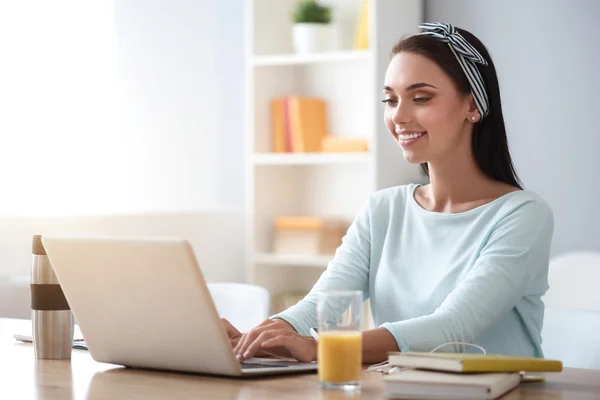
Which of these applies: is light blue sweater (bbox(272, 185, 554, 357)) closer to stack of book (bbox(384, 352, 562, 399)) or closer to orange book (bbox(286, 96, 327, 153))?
stack of book (bbox(384, 352, 562, 399))

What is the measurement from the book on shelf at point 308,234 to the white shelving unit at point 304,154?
5 centimetres

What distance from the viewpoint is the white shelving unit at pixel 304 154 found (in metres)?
3.91

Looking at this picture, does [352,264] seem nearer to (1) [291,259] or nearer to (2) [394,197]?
(2) [394,197]

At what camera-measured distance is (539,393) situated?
1.26 meters

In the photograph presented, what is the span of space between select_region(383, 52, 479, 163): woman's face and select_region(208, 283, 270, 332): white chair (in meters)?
0.57

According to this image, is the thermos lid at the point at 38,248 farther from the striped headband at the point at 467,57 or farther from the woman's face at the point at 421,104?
the striped headband at the point at 467,57

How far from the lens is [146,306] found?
137cm

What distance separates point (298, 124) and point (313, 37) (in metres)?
0.37

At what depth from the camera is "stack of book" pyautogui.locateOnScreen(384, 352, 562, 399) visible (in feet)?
3.87

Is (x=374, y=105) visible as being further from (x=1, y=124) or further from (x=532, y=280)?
(x=532, y=280)

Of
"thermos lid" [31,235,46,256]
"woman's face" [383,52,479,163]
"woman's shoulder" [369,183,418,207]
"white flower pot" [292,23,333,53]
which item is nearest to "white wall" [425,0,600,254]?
"white flower pot" [292,23,333,53]

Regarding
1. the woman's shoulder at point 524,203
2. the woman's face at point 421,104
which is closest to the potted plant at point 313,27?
the woman's face at point 421,104

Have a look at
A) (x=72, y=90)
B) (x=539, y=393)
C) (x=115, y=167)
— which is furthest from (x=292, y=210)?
(x=539, y=393)

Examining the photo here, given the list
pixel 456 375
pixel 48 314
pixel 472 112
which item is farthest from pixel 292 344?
pixel 472 112
